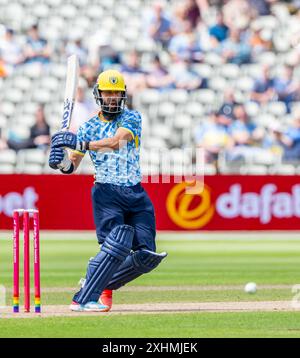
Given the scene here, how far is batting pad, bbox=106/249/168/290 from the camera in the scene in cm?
963

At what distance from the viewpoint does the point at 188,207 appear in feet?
66.8

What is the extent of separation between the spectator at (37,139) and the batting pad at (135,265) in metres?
11.3

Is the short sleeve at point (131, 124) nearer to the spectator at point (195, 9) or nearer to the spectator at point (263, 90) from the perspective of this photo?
the spectator at point (263, 90)

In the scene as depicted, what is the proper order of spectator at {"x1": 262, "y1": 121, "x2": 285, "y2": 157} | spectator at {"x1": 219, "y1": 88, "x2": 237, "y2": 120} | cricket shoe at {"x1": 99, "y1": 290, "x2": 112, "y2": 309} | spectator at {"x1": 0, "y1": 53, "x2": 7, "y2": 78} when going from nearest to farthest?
cricket shoe at {"x1": 99, "y1": 290, "x2": 112, "y2": 309}
spectator at {"x1": 262, "y1": 121, "x2": 285, "y2": 157}
spectator at {"x1": 219, "y1": 88, "x2": 237, "y2": 120}
spectator at {"x1": 0, "y1": 53, "x2": 7, "y2": 78}

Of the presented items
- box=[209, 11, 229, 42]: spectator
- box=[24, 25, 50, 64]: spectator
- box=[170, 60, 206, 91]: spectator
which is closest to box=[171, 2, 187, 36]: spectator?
box=[209, 11, 229, 42]: spectator

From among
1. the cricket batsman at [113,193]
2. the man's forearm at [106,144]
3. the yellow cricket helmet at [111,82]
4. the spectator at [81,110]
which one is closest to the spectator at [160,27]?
the spectator at [81,110]

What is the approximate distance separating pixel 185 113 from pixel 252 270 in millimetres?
7484

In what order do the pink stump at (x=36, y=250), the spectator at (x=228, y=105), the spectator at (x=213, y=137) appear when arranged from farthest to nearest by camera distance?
the spectator at (x=228, y=105), the spectator at (x=213, y=137), the pink stump at (x=36, y=250)

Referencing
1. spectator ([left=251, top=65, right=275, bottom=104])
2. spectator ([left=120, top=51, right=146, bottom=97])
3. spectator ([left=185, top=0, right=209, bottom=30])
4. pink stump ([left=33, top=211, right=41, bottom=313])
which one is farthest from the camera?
spectator ([left=185, top=0, right=209, bottom=30])

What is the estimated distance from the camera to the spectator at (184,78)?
22203 millimetres

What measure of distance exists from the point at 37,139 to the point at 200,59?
3686 mm

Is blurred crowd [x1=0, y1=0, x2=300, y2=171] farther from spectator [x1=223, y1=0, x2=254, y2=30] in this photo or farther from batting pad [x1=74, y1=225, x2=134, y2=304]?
batting pad [x1=74, y1=225, x2=134, y2=304]

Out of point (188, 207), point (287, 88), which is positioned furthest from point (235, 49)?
point (188, 207)

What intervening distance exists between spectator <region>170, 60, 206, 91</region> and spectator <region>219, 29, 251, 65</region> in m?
0.80
